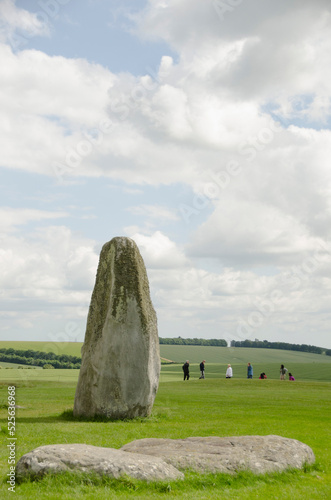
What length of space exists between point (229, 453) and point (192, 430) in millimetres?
6679

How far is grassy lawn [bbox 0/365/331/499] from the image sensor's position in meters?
10.2

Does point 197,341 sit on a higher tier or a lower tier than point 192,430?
higher

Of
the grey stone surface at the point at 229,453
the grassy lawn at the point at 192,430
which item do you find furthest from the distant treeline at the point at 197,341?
the grey stone surface at the point at 229,453

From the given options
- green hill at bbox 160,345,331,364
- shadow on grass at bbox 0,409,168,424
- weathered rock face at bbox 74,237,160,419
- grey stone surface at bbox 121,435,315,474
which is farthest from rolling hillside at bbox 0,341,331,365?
grey stone surface at bbox 121,435,315,474

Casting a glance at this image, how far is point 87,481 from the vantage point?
33.4 feet

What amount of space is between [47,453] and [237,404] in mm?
19473

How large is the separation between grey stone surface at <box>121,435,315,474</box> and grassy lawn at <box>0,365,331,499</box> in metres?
0.25

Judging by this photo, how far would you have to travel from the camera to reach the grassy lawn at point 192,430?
1016 cm

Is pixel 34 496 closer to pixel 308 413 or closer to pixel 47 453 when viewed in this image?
pixel 47 453

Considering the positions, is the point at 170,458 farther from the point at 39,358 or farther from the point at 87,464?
the point at 39,358

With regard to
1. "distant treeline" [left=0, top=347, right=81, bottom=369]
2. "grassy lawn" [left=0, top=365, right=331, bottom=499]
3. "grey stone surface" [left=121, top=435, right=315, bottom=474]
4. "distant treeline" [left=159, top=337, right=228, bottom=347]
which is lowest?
"grassy lawn" [left=0, top=365, right=331, bottom=499]

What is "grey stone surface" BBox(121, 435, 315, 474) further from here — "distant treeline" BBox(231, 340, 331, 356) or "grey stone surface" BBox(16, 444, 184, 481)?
"distant treeline" BBox(231, 340, 331, 356)

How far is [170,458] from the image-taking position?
1120 cm

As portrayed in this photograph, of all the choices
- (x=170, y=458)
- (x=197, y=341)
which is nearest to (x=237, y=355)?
(x=197, y=341)
